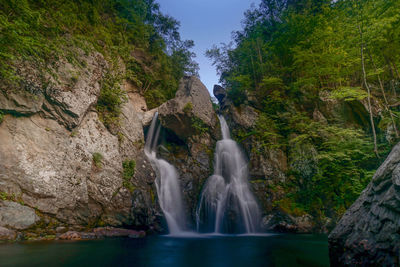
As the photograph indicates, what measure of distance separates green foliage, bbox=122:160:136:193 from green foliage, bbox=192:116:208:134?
16.1 ft

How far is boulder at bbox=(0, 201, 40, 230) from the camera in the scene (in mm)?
5605

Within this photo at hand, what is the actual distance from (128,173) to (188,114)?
551cm

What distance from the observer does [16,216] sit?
5.82 metres

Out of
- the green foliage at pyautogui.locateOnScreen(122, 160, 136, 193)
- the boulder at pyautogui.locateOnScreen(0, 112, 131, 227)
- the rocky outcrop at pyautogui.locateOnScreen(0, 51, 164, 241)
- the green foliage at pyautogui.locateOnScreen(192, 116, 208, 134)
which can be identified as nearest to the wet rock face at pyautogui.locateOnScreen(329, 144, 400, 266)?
the rocky outcrop at pyautogui.locateOnScreen(0, 51, 164, 241)

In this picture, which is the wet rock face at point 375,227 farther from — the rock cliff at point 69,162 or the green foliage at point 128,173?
the green foliage at point 128,173

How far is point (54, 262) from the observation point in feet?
13.1

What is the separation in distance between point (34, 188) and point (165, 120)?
7.88m

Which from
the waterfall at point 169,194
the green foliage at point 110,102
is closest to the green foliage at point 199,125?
the waterfall at point 169,194

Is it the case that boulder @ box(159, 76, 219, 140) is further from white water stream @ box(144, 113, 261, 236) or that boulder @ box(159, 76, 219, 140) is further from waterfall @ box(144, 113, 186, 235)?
waterfall @ box(144, 113, 186, 235)

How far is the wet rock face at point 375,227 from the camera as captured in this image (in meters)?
2.82

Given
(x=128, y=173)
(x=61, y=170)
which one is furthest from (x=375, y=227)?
(x=61, y=170)

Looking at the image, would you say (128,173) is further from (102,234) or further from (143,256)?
(143,256)

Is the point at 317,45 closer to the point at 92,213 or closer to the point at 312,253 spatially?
the point at 312,253

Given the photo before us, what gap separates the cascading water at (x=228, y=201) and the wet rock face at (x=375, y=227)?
6769 mm
